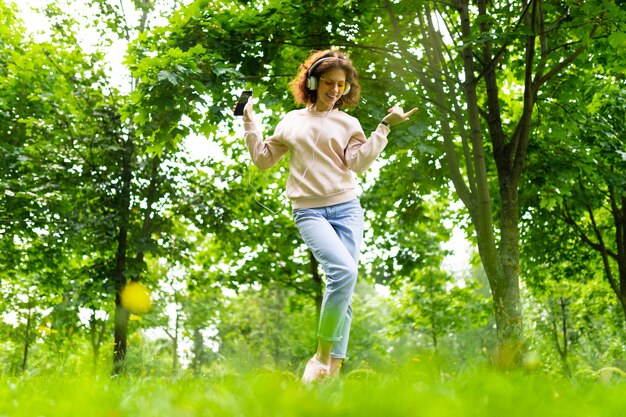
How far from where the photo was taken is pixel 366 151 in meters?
4.00

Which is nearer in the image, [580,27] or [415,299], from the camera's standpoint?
[580,27]

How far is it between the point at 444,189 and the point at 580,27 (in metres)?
3.84

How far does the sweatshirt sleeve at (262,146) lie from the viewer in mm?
4184

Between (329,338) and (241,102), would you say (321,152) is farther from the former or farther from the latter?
(329,338)

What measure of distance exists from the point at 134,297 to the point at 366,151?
9.27m

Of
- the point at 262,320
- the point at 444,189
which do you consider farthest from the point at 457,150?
the point at 262,320

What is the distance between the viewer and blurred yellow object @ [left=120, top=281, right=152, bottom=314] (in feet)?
39.3

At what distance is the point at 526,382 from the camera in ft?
8.20

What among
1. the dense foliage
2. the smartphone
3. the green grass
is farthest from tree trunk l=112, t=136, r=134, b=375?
the green grass

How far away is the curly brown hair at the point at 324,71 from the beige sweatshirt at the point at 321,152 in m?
0.26

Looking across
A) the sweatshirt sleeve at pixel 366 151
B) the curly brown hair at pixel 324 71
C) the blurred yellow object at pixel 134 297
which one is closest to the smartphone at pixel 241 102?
the curly brown hair at pixel 324 71

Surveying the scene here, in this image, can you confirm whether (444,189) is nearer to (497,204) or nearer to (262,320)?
(497,204)

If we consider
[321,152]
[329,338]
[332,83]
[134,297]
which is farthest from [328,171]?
[134,297]

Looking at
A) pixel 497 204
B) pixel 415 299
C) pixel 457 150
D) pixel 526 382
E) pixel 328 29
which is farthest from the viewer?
pixel 415 299
